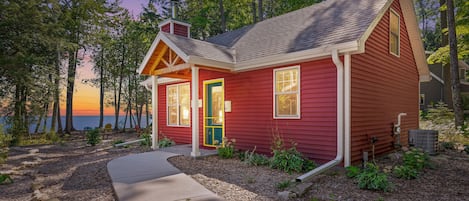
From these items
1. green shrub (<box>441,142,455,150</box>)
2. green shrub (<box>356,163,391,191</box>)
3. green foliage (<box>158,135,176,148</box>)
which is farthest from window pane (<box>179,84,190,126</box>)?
green shrub (<box>441,142,455,150</box>)

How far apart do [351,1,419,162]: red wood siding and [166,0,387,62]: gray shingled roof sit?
27.5 inches

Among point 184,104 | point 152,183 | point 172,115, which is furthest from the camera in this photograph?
point 172,115

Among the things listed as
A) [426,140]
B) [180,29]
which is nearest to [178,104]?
[180,29]

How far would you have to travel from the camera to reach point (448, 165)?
6.59m

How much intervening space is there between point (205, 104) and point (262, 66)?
2575 mm

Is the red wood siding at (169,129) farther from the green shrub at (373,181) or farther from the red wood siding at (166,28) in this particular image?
the green shrub at (373,181)

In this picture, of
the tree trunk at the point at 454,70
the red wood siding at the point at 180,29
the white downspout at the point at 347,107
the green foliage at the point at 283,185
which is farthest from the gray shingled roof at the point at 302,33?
the tree trunk at the point at 454,70

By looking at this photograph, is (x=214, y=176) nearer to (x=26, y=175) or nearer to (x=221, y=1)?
(x=26, y=175)

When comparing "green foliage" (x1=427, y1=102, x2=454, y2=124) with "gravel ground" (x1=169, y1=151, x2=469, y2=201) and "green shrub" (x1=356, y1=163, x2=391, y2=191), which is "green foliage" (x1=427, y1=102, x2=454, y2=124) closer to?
"gravel ground" (x1=169, y1=151, x2=469, y2=201)

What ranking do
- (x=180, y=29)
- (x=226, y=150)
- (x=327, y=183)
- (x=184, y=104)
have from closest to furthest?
(x=327, y=183) → (x=226, y=150) → (x=184, y=104) → (x=180, y=29)

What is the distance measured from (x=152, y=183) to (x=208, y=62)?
11.4ft

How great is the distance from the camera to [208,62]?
714 cm

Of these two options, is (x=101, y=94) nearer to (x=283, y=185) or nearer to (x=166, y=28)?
(x=166, y=28)

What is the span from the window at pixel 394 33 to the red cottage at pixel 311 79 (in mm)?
31
